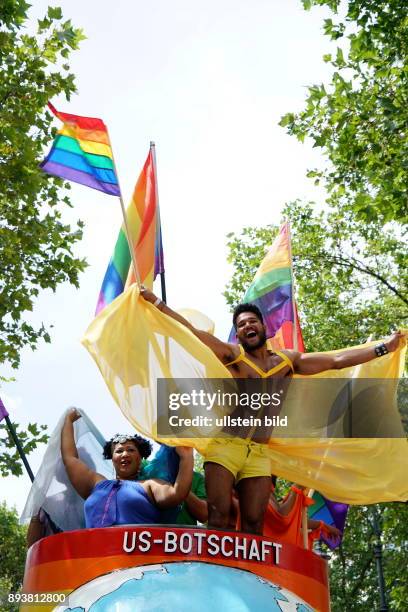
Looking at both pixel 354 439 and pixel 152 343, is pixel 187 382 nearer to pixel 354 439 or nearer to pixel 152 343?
pixel 152 343

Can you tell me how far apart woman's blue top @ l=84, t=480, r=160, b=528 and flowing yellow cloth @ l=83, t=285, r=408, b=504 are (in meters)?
0.37

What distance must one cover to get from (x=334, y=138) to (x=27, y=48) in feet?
14.6

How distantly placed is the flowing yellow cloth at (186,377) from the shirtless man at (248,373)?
0.11 metres

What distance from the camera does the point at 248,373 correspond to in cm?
543

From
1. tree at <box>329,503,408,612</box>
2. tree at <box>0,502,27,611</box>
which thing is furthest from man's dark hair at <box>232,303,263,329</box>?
tree at <box>0,502,27,611</box>

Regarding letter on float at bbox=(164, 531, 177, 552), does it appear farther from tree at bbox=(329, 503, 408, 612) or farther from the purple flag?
tree at bbox=(329, 503, 408, 612)

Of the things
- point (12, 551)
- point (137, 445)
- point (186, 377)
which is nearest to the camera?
point (186, 377)

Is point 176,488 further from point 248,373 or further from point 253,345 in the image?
point 253,345

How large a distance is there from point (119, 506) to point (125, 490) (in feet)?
0.40

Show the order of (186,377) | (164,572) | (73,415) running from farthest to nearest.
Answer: (73,415) → (186,377) → (164,572)

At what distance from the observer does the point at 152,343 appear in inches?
209

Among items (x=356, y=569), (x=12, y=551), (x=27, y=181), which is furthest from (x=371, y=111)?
(x=12, y=551)

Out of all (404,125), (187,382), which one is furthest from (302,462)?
(404,125)

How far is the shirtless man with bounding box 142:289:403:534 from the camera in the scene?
197 inches
